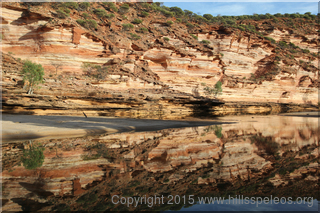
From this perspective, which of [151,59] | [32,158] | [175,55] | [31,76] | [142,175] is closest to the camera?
[142,175]

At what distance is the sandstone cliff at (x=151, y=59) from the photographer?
26.6 m

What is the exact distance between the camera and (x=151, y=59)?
130ft

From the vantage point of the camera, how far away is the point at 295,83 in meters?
53.3

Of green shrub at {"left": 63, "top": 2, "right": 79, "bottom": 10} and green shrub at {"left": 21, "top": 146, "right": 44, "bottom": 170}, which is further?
green shrub at {"left": 63, "top": 2, "right": 79, "bottom": 10}

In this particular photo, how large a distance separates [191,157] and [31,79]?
22.2 metres

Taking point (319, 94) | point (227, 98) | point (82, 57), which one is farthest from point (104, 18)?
point (319, 94)

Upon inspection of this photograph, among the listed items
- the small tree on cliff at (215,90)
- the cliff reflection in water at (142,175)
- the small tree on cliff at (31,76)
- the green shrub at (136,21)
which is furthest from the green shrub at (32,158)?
the green shrub at (136,21)

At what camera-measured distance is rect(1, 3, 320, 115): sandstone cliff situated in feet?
87.2

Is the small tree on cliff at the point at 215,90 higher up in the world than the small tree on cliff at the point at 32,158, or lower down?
higher up

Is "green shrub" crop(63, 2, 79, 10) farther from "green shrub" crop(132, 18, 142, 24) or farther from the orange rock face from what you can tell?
"green shrub" crop(132, 18, 142, 24)

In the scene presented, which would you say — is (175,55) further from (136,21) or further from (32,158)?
(32,158)

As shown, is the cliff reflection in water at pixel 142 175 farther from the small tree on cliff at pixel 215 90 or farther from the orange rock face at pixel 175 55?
the small tree on cliff at pixel 215 90

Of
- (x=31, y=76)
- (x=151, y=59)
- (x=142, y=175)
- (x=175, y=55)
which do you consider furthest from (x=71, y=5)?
(x=142, y=175)

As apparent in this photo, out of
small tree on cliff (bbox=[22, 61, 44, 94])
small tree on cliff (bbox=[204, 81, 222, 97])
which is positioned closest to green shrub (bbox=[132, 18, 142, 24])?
small tree on cliff (bbox=[204, 81, 222, 97])
